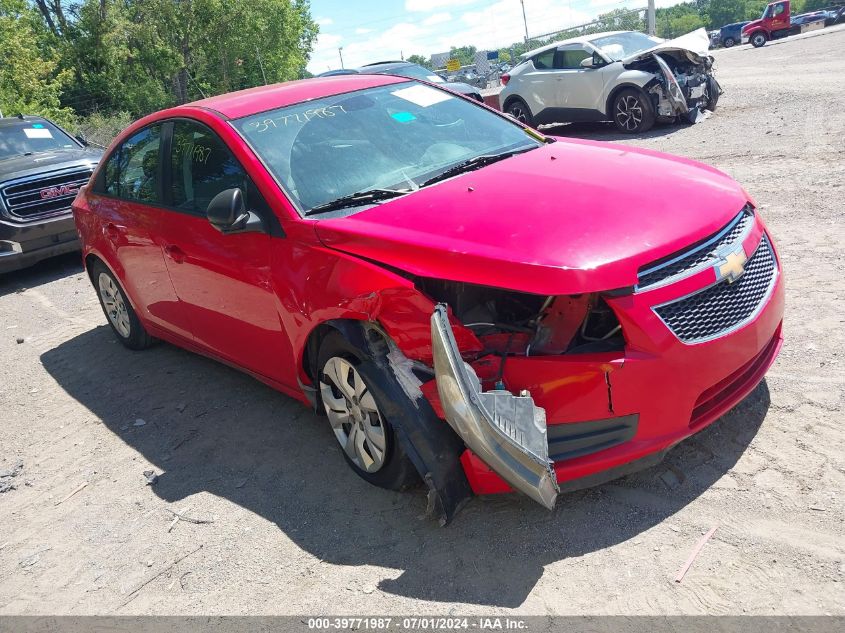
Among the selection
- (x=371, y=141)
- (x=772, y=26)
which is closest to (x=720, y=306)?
(x=371, y=141)

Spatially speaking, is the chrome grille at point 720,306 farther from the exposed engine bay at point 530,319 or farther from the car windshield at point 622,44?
the car windshield at point 622,44

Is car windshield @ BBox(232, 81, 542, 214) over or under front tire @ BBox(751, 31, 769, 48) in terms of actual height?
over

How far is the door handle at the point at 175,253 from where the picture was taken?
453 centimetres

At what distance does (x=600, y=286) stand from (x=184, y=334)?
318 cm

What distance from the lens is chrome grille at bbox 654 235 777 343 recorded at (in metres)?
2.89

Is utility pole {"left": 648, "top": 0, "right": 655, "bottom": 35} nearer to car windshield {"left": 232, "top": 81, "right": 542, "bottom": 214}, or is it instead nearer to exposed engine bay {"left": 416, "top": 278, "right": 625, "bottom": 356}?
car windshield {"left": 232, "top": 81, "right": 542, "bottom": 214}

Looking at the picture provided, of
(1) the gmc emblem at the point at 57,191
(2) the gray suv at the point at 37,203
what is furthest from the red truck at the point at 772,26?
(1) the gmc emblem at the point at 57,191

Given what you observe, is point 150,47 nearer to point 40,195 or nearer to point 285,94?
point 40,195

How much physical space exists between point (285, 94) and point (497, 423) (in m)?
2.61

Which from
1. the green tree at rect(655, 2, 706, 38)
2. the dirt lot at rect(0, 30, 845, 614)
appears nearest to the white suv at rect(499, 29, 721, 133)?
the dirt lot at rect(0, 30, 845, 614)

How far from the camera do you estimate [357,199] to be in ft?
12.0

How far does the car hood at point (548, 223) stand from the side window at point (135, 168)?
1951 millimetres

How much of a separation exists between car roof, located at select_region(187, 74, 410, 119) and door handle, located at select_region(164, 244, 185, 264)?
852 millimetres

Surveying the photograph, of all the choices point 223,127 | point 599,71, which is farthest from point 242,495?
point 599,71
